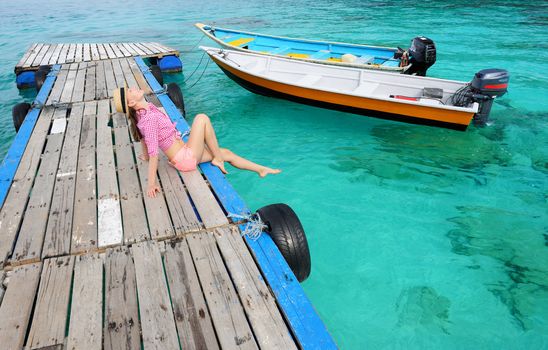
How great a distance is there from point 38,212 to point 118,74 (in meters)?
6.26

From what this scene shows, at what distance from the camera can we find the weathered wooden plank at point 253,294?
8.16 feet

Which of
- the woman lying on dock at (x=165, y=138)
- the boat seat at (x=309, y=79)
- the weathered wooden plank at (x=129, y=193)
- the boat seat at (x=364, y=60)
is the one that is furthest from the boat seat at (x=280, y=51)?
the woman lying on dock at (x=165, y=138)

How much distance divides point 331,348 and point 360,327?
177 cm

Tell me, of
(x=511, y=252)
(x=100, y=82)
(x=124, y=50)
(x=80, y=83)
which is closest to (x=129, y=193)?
(x=511, y=252)

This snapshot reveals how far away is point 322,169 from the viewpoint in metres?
6.71

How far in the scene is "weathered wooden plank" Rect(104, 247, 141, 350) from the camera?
247 centimetres

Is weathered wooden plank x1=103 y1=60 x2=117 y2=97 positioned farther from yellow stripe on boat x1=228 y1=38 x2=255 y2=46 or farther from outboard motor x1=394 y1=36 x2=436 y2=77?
outboard motor x1=394 y1=36 x2=436 y2=77

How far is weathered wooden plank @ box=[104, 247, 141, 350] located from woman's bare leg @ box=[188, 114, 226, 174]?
5.32 feet

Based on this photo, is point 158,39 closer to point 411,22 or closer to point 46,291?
point 411,22

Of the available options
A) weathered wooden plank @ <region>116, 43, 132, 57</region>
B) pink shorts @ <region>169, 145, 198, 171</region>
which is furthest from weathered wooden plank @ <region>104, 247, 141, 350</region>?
weathered wooden plank @ <region>116, 43, 132, 57</region>

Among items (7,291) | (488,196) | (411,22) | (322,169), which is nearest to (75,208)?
(7,291)

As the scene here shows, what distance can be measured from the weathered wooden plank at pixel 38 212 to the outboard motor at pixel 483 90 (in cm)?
742

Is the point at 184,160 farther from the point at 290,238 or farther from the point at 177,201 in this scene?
the point at 290,238

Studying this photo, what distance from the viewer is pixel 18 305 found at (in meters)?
2.70
